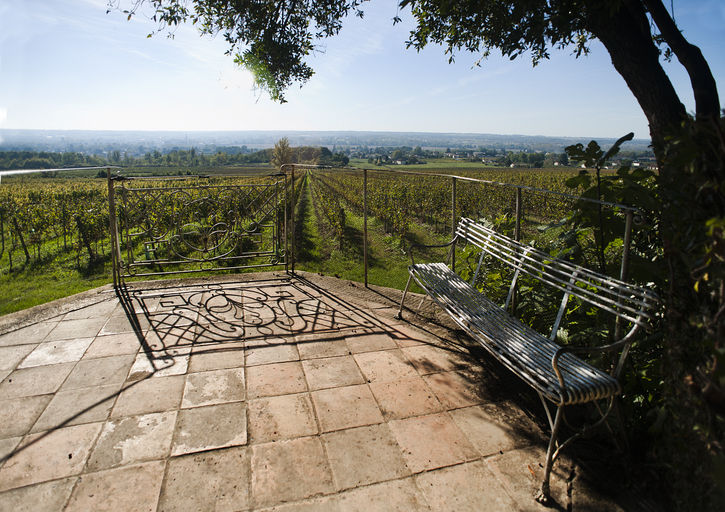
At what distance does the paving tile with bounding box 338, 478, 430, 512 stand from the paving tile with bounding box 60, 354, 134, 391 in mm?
1927

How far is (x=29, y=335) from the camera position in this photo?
3734 millimetres

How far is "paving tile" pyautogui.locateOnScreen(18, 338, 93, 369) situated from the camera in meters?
3.27

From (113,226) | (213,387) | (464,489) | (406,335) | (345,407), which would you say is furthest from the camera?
(113,226)

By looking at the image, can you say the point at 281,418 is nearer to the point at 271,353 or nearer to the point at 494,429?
the point at 271,353

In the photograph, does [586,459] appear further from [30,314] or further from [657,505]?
[30,314]

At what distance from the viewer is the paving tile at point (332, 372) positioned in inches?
119

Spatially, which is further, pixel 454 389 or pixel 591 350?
pixel 454 389

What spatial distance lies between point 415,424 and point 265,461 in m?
0.88

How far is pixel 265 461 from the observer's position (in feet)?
7.32

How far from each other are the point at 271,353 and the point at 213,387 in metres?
0.61

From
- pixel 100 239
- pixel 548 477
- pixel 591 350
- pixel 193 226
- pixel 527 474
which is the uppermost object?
pixel 591 350

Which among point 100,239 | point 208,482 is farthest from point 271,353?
point 100,239

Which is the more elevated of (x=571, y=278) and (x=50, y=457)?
(x=571, y=278)

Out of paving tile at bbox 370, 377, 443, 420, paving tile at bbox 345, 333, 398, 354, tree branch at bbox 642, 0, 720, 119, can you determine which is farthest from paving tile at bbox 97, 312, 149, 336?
tree branch at bbox 642, 0, 720, 119
